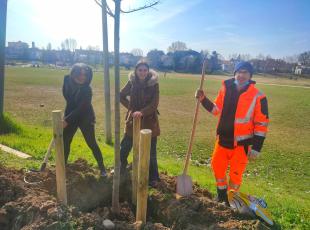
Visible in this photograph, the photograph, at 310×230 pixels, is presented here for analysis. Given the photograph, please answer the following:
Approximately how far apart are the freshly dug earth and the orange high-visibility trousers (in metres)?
0.38

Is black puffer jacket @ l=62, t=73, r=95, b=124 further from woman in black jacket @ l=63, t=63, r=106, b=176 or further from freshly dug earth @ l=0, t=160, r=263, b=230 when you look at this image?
freshly dug earth @ l=0, t=160, r=263, b=230

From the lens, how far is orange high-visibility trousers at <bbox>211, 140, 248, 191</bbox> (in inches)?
183

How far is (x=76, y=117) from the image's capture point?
5207 mm

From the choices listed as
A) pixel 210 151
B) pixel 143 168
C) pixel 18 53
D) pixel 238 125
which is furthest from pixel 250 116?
pixel 18 53

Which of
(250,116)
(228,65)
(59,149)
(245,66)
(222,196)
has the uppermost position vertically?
(245,66)

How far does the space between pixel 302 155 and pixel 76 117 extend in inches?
340

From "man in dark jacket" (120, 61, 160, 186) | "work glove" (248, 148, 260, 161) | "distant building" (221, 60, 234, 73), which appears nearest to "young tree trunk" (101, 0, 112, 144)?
"distant building" (221, 60, 234, 73)

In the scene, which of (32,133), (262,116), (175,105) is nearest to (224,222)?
(262,116)

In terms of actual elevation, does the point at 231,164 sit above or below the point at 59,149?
below

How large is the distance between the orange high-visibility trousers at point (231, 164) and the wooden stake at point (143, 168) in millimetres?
1468

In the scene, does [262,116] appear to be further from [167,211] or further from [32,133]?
[32,133]

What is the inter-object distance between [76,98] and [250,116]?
2.61 m

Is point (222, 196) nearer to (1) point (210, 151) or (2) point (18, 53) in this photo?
(1) point (210, 151)

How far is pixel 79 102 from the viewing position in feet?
16.8
